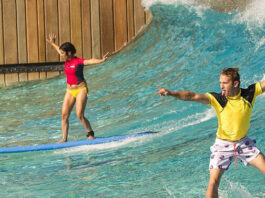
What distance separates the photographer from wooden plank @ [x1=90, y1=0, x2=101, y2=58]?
42.4ft

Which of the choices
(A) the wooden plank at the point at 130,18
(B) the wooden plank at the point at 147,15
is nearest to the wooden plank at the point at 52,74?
(A) the wooden plank at the point at 130,18

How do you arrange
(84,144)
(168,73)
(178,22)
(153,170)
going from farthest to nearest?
(178,22), (168,73), (84,144), (153,170)

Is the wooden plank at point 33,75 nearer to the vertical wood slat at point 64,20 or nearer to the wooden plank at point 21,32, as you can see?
the wooden plank at point 21,32

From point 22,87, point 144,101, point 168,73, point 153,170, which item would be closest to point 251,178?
point 153,170

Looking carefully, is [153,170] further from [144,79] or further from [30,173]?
[144,79]

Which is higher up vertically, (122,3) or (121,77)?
(122,3)

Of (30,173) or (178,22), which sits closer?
(30,173)

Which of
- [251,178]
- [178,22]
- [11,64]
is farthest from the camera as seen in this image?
[178,22]

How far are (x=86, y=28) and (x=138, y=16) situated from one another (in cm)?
108

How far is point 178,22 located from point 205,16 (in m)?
0.62

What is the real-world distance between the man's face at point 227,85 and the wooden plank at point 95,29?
27.1 ft

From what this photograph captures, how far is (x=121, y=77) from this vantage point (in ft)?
40.5

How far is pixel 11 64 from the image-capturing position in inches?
498

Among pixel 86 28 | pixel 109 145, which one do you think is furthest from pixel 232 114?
pixel 86 28
